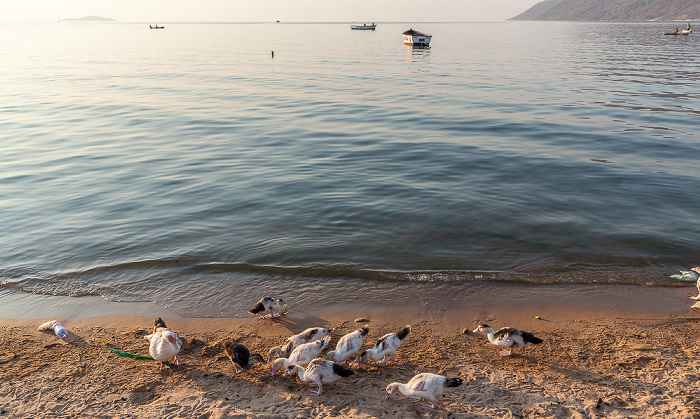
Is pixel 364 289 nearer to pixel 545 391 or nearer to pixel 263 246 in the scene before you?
pixel 263 246

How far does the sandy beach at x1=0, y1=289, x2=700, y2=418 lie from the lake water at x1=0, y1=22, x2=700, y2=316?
127 centimetres

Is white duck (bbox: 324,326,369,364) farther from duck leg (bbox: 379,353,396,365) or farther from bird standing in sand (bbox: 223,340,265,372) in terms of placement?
bird standing in sand (bbox: 223,340,265,372)

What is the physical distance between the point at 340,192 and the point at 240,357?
10.0 meters

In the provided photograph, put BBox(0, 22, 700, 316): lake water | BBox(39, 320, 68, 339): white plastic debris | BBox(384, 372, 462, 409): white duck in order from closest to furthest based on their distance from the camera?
BBox(384, 372, 462, 409): white duck, BBox(39, 320, 68, 339): white plastic debris, BBox(0, 22, 700, 316): lake water

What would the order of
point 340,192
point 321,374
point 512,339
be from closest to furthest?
point 321,374 → point 512,339 → point 340,192

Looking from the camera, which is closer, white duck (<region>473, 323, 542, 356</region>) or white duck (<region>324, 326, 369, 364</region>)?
white duck (<region>324, 326, 369, 364</region>)

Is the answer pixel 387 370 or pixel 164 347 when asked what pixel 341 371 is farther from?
pixel 164 347

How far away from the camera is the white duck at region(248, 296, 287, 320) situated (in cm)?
868

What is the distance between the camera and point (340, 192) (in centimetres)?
1667

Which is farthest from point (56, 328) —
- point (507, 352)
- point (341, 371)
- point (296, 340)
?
point (507, 352)

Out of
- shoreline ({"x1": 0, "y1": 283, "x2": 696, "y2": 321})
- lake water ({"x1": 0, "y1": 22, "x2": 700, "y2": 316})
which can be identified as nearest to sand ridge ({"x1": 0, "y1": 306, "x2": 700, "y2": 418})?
shoreline ({"x1": 0, "y1": 283, "x2": 696, "y2": 321})

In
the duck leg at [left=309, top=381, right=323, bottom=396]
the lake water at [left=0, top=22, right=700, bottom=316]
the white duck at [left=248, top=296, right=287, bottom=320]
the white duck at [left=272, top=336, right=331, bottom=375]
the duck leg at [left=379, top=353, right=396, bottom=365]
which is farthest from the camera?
the lake water at [left=0, top=22, right=700, bottom=316]

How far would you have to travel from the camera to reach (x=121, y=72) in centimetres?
5153

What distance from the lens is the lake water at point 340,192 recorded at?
10914 mm
